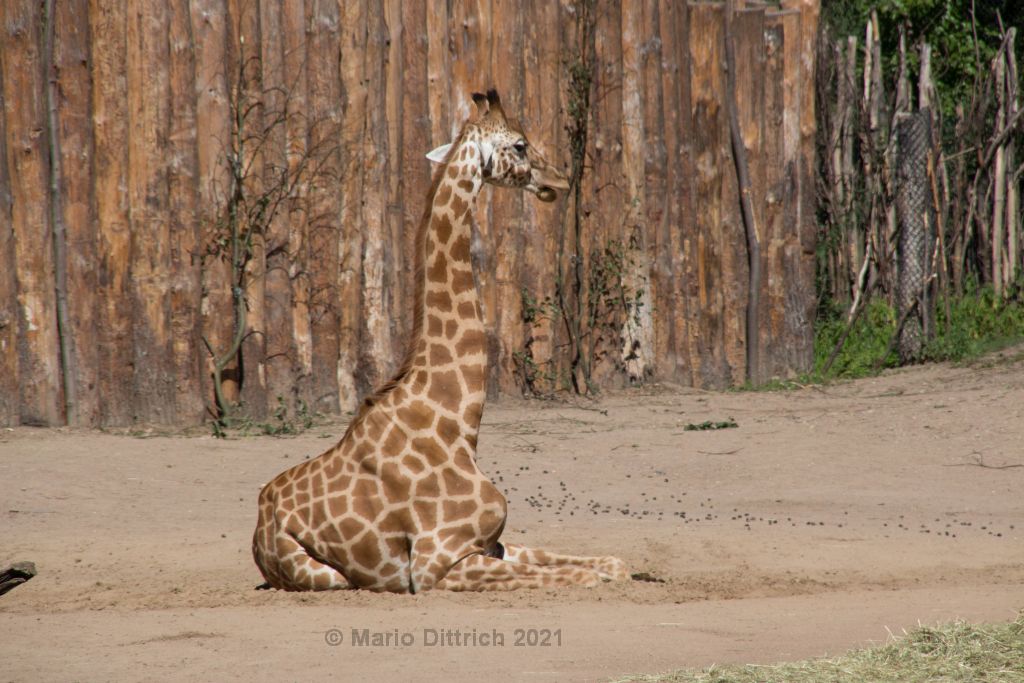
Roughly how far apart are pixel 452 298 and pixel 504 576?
116cm

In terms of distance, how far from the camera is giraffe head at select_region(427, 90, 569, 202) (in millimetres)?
5809

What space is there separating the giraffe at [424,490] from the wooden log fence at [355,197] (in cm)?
325

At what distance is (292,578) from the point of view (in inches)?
213

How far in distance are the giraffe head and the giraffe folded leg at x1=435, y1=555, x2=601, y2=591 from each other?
1.68 meters

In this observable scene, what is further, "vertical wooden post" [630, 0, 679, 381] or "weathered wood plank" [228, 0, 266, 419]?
"vertical wooden post" [630, 0, 679, 381]

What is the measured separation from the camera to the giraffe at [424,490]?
17.4 ft

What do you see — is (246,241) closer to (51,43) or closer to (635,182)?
(51,43)

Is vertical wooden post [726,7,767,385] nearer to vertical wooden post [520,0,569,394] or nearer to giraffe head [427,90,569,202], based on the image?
vertical wooden post [520,0,569,394]

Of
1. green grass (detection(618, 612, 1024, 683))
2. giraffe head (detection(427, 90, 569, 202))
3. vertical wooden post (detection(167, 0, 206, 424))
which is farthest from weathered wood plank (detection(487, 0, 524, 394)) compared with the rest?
green grass (detection(618, 612, 1024, 683))

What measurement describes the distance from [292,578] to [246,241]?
3.69 m

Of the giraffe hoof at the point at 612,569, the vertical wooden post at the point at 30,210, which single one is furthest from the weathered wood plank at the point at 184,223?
the giraffe hoof at the point at 612,569

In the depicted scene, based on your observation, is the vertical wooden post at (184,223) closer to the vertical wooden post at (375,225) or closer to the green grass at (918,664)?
the vertical wooden post at (375,225)

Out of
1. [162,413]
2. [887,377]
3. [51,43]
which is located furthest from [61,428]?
[887,377]

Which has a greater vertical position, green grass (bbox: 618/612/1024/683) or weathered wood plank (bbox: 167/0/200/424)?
weathered wood plank (bbox: 167/0/200/424)
